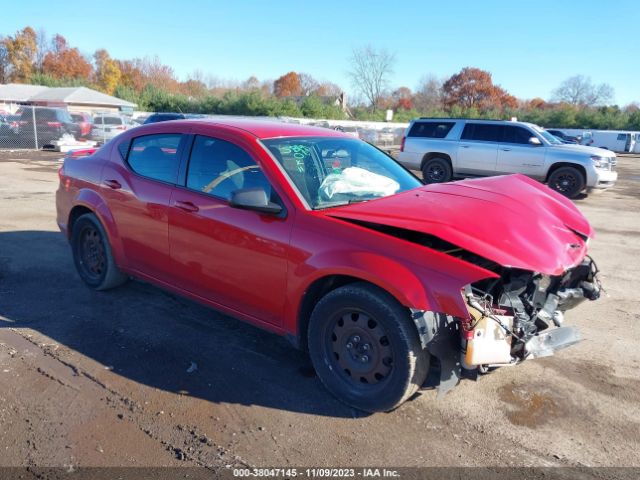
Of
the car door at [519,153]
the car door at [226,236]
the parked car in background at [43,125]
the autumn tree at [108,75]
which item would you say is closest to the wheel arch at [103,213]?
the car door at [226,236]

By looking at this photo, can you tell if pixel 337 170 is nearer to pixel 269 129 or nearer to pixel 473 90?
pixel 269 129

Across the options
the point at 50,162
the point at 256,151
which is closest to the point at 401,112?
the point at 50,162

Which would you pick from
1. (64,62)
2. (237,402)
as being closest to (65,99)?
(64,62)

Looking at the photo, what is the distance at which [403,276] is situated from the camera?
2.90 m

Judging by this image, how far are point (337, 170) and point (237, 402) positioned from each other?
189cm

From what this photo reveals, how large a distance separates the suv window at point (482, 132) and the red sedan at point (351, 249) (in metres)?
10.5

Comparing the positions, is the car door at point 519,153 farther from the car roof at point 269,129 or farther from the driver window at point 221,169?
the driver window at point 221,169

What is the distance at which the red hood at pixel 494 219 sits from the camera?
9.74ft

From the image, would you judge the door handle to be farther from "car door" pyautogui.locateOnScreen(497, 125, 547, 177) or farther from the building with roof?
the building with roof

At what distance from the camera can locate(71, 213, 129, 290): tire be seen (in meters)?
4.85

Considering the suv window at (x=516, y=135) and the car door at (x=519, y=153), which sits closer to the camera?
the car door at (x=519, y=153)

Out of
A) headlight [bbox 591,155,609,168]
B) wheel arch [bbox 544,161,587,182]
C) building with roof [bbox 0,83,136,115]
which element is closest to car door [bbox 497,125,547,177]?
wheel arch [bbox 544,161,587,182]

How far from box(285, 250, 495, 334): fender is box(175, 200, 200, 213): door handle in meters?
1.08

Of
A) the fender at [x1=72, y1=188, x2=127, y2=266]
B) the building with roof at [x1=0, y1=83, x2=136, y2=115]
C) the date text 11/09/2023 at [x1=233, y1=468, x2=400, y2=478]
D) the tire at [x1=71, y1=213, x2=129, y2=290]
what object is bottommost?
the date text 11/09/2023 at [x1=233, y1=468, x2=400, y2=478]
